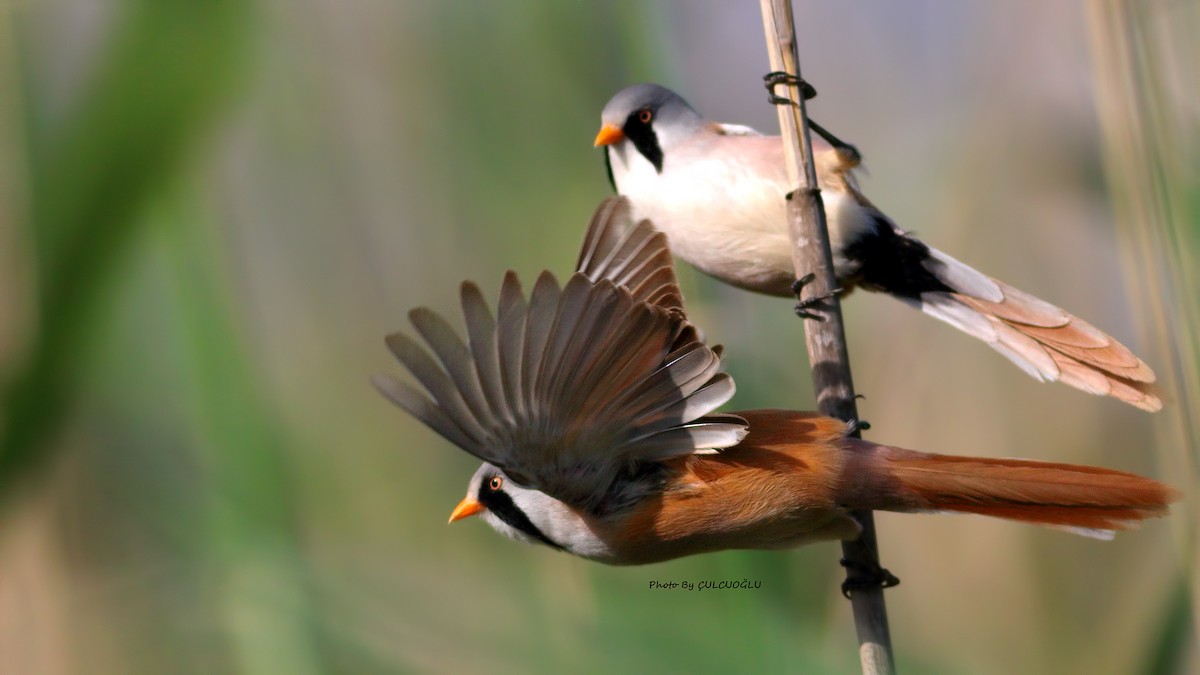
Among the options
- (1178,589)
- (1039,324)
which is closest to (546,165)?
(1039,324)

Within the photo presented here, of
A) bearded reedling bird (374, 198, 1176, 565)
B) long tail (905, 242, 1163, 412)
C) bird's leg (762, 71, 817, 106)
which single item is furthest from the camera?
long tail (905, 242, 1163, 412)

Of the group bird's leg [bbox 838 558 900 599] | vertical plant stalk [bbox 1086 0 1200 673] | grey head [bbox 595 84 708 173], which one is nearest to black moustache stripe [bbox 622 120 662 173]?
grey head [bbox 595 84 708 173]

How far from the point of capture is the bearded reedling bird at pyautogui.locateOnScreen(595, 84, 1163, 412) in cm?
162

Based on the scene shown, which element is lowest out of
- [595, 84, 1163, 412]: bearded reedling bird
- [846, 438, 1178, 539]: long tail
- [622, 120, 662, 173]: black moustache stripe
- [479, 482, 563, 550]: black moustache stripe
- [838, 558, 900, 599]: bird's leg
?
[838, 558, 900, 599]: bird's leg

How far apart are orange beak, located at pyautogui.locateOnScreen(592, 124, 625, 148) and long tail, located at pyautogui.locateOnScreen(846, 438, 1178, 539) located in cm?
80

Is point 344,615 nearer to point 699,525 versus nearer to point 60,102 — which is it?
point 699,525

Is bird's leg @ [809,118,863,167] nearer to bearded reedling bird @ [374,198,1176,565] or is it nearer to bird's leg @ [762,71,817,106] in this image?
bird's leg @ [762,71,817,106]

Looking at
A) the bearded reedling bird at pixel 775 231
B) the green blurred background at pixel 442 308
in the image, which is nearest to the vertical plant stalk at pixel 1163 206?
the green blurred background at pixel 442 308

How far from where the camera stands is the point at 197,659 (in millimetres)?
1728

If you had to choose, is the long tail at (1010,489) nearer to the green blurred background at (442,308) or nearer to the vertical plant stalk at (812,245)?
the vertical plant stalk at (812,245)

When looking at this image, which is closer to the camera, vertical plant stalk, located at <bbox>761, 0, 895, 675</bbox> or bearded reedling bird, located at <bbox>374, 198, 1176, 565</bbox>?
bearded reedling bird, located at <bbox>374, 198, 1176, 565</bbox>

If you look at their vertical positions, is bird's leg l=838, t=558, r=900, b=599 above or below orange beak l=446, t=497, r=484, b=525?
below

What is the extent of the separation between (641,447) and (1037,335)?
0.78 metres

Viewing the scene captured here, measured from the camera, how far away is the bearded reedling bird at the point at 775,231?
162cm
